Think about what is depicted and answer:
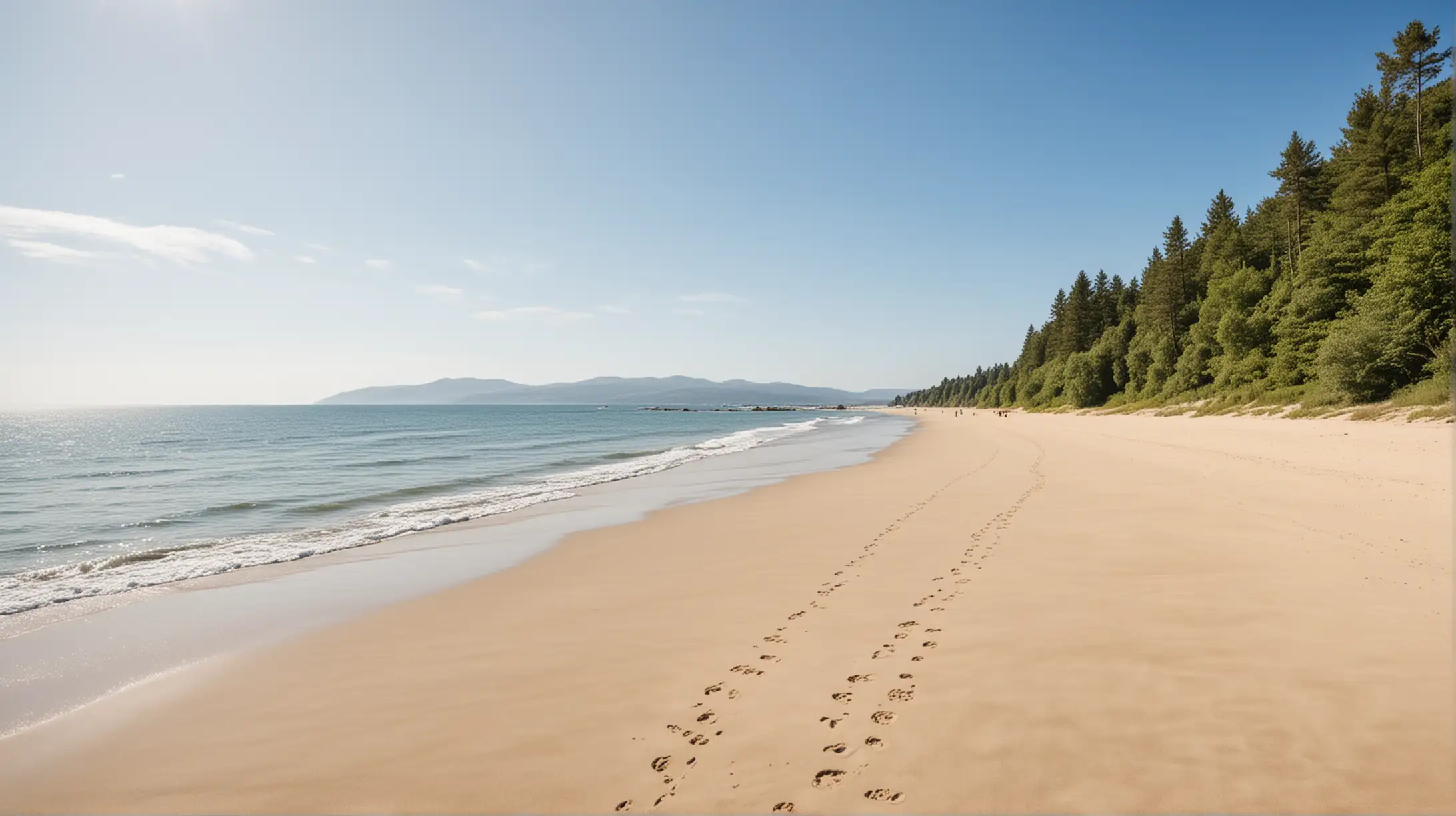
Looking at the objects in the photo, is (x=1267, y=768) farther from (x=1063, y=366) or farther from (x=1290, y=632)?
(x=1063, y=366)

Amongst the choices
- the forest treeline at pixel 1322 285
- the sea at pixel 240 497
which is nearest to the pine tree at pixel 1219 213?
the forest treeline at pixel 1322 285

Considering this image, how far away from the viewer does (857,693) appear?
4969 millimetres

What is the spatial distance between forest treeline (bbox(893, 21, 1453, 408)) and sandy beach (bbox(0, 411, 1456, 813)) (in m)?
30.6

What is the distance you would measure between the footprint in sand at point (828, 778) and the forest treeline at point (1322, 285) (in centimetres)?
3673

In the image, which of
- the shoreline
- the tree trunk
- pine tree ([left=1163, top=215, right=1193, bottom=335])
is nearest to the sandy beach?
the shoreline

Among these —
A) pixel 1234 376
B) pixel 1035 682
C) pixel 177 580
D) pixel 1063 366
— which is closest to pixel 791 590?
pixel 1035 682

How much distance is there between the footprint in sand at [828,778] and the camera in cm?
381

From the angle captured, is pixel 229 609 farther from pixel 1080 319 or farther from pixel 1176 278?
pixel 1080 319

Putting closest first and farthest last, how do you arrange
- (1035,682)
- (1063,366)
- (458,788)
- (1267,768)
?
1. (1267,768)
2. (458,788)
3. (1035,682)
4. (1063,366)

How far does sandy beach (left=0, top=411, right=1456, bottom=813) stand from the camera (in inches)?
151

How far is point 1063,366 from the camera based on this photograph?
283ft

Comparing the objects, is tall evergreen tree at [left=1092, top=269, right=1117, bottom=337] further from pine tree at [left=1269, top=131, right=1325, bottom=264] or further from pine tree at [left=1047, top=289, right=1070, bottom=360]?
pine tree at [left=1269, top=131, right=1325, bottom=264]

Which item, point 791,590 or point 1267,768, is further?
point 791,590

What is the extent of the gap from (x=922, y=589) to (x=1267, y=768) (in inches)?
162
